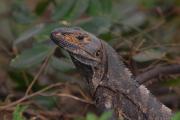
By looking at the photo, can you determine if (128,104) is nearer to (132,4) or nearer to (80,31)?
(80,31)

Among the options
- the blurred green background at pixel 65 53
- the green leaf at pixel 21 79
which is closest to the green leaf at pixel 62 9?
the blurred green background at pixel 65 53

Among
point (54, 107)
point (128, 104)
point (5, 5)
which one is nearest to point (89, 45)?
point (128, 104)

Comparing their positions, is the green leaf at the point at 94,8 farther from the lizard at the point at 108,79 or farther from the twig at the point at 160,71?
the lizard at the point at 108,79

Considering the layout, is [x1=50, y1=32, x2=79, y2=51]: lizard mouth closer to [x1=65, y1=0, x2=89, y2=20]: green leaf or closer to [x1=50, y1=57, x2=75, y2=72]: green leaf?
[x1=50, y1=57, x2=75, y2=72]: green leaf

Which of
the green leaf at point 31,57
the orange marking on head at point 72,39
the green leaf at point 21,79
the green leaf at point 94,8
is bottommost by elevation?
the green leaf at point 21,79

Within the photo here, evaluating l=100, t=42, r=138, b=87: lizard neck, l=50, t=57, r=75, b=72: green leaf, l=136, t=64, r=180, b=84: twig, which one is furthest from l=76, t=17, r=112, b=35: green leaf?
l=100, t=42, r=138, b=87: lizard neck
